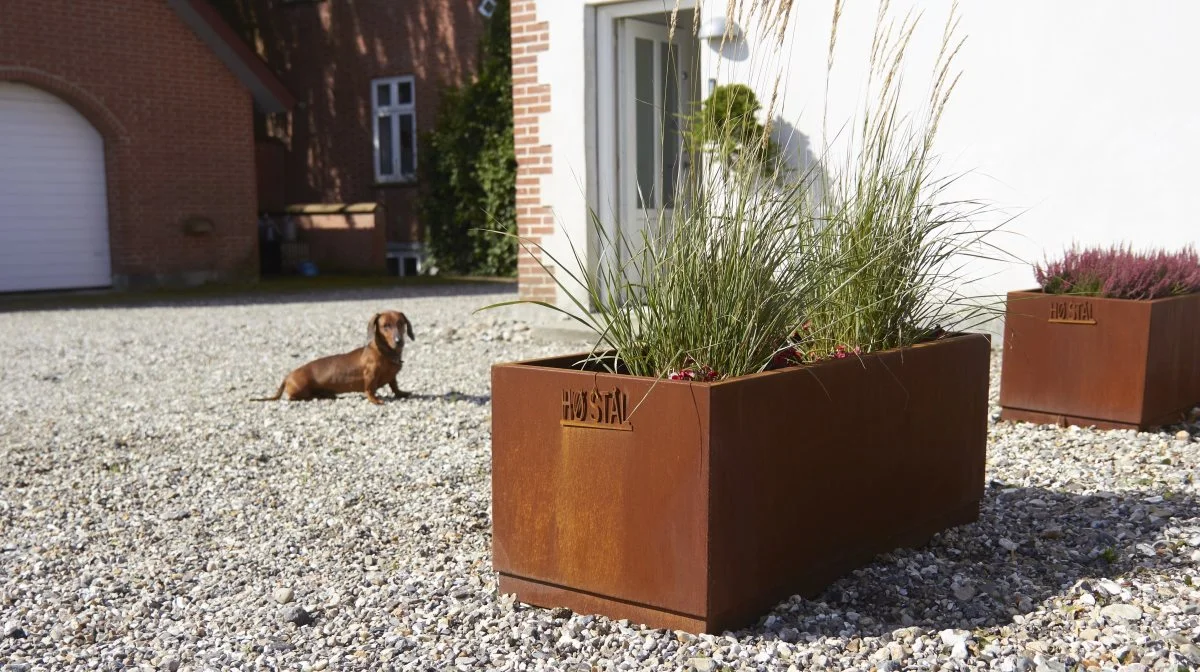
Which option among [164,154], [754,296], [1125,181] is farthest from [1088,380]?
[164,154]

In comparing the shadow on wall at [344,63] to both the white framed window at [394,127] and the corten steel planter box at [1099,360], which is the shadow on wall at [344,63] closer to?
the white framed window at [394,127]

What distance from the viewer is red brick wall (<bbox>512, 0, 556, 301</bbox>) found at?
307 inches

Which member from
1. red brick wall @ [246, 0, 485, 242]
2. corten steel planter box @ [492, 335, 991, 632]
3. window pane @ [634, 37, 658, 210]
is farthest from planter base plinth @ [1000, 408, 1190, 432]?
red brick wall @ [246, 0, 485, 242]

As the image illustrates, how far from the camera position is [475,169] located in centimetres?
1641

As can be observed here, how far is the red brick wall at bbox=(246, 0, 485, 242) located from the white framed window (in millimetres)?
131

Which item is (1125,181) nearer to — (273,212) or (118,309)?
(118,309)

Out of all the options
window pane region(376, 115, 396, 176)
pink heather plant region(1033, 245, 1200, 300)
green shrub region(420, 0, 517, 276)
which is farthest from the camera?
window pane region(376, 115, 396, 176)

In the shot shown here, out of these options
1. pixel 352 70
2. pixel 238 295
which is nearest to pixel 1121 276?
pixel 238 295

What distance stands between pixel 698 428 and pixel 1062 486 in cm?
185

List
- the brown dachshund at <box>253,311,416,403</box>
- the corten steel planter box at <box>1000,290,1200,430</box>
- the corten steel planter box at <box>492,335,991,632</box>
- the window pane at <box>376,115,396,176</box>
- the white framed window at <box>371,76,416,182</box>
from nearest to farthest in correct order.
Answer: the corten steel planter box at <box>492,335,991,632</box>, the corten steel planter box at <box>1000,290,1200,430</box>, the brown dachshund at <box>253,311,416,403</box>, the white framed window at <box>371,76,416,182</box>, the window pane at <box>376,115,396,176</box>

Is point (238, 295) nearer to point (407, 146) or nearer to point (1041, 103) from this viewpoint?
point (407, 146)

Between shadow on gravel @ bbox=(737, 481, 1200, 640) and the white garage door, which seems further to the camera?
→ the white garage door

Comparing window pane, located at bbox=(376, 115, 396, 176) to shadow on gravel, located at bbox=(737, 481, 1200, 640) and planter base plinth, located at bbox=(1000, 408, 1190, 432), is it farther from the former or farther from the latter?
shadow on gravel, located at bbox=(737, 481, 1200, 640)

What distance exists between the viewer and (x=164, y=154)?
45.3 feet
